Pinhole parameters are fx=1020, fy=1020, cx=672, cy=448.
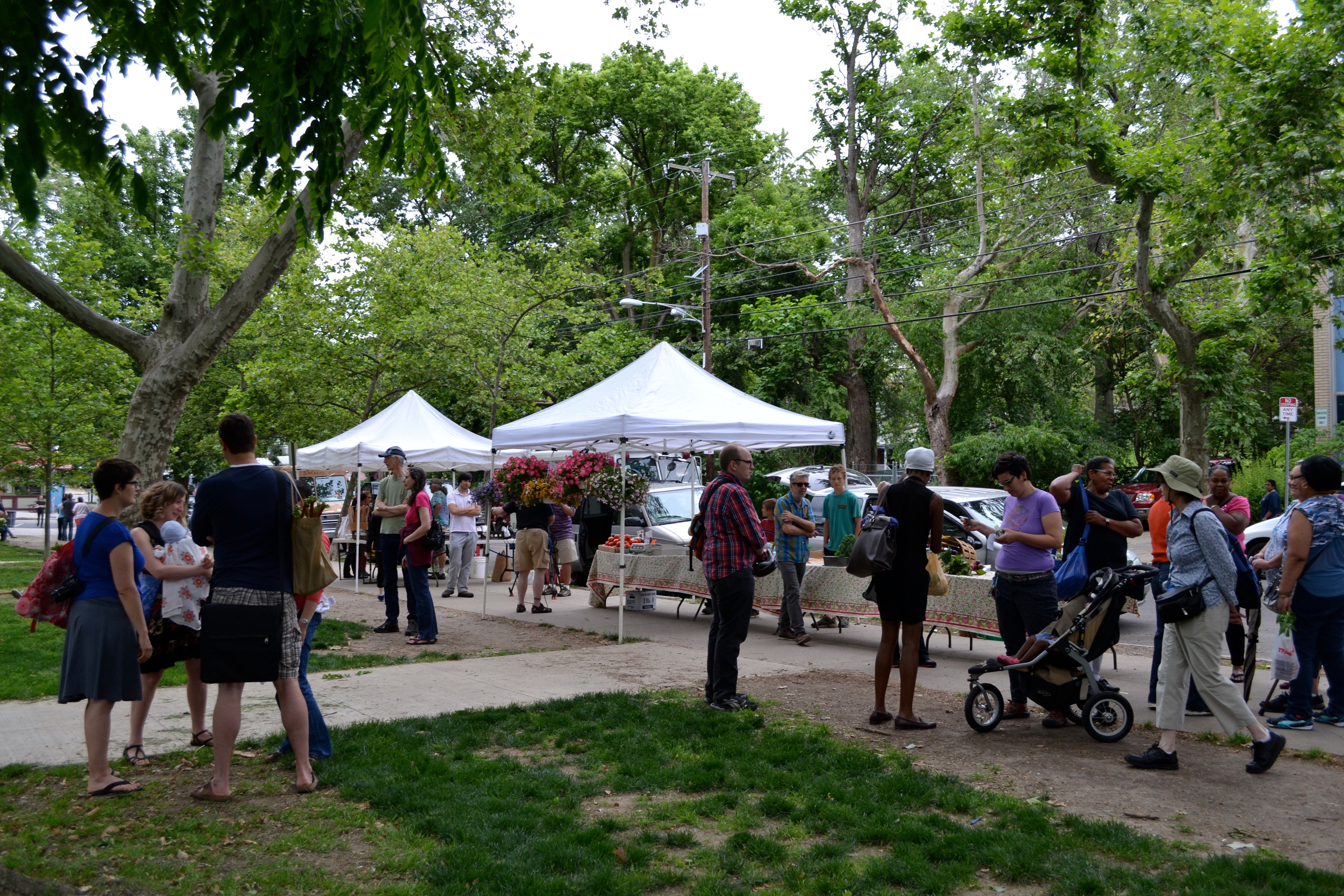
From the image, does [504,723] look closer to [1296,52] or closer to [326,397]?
[1296,52]

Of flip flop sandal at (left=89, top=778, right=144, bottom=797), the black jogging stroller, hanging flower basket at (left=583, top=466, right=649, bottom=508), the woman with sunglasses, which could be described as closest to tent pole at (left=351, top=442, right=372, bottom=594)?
hanging flower basket at (left=583, top=466, right=649, bottom=508)

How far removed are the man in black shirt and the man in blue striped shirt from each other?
3.70 m

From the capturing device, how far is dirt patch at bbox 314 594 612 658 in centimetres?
1070

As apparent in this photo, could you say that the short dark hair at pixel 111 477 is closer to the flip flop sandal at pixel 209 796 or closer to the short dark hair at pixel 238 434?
the short dark hair at pixel 238 434

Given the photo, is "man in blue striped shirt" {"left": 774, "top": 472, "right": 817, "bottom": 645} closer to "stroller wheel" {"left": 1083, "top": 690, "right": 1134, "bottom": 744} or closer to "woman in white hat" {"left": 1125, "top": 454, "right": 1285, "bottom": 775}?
"stroller wheel" {"left": 1083, "top": 690, "right": 1134, "bottom": 744}

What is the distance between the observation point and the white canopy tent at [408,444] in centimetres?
1739

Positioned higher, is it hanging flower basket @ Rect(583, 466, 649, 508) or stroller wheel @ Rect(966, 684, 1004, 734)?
hanging flower basket @ Rect(583, 466, 649, 508)

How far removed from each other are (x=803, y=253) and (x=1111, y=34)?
57.0ft

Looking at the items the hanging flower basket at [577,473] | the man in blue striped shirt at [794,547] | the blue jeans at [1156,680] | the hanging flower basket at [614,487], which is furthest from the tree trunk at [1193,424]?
the blue jeans at [1156,680]

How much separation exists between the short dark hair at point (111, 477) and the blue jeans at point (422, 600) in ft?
18.3

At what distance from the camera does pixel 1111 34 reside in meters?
17.3

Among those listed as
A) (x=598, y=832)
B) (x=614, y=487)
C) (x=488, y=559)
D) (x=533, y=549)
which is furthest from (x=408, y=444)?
(x=598, y=832)

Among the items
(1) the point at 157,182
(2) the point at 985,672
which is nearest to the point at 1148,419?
(2) the point at 985,672

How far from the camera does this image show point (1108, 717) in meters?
6.68
